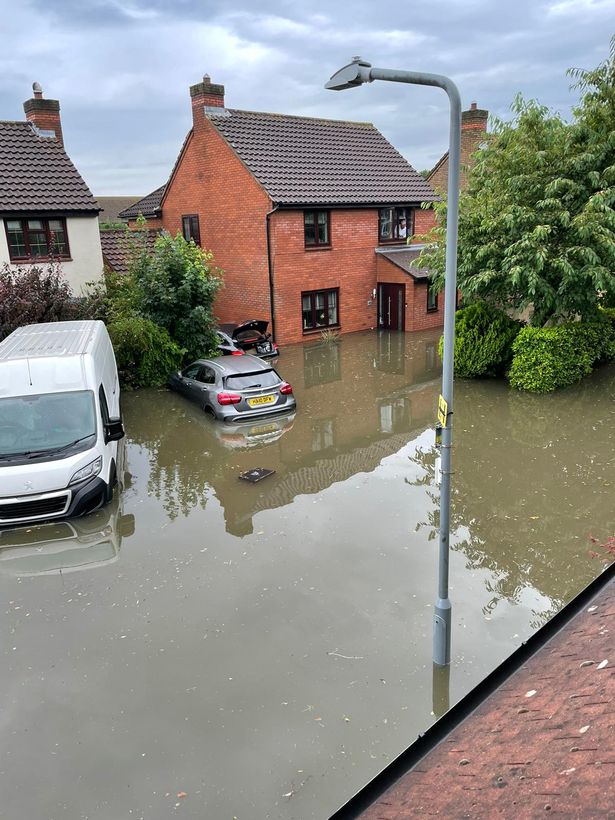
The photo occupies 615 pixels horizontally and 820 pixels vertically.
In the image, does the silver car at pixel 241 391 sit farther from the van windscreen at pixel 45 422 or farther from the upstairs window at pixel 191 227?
the upstairs window at pixel 191 227

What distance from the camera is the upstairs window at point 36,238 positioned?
55.9ft

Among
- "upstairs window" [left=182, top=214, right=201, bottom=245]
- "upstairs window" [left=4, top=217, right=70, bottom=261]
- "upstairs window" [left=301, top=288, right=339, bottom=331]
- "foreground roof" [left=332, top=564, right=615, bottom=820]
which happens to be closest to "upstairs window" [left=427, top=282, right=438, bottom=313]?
"upstairs window" [left=301, top=288, right=339, bottom=331]

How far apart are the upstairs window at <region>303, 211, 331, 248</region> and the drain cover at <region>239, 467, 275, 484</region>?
12.7 meters

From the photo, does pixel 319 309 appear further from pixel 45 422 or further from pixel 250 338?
pixel 45 422

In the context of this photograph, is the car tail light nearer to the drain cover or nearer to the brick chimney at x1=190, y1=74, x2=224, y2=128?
the drain cover

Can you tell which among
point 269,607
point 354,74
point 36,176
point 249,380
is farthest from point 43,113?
point 269,607

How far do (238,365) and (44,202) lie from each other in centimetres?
873

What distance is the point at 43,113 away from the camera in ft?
62.4

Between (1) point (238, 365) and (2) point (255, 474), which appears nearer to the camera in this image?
(2) point (255, 474)

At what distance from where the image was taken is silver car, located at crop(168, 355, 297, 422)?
12945 millimetres

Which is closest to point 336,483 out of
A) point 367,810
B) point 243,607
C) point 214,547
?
point 214,547

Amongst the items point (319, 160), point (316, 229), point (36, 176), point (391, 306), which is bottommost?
point (391, 306)

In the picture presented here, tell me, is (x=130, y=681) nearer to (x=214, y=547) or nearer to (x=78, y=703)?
(x=78, y=703)

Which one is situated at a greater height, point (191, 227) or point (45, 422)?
point (191, 227)
